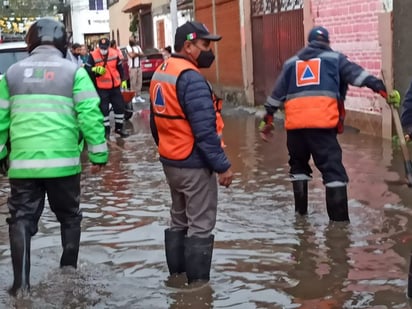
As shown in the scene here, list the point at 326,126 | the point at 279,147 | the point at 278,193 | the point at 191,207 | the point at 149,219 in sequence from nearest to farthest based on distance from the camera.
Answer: the point at 191,207
the point at 326,126
the point at 149,219
the point at 278,193
the point at 279,147

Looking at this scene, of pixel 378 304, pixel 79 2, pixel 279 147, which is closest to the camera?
pixel 378 304

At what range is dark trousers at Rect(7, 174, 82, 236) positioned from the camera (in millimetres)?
5527

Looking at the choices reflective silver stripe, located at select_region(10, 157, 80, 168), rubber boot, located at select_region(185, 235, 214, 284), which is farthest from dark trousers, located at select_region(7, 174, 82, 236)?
rubber boot, located at select_region(185, 235, 214, 284)

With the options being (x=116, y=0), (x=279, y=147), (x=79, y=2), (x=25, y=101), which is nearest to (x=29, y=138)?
(x=25, y=101)

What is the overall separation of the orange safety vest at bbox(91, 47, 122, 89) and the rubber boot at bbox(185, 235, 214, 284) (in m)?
8.33

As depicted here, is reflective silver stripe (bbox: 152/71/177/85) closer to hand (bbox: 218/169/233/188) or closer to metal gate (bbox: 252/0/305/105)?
hand (bbox: 218/169/233/188)

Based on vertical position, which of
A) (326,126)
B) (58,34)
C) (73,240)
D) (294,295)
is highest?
(58,34)

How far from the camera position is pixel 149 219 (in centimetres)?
786

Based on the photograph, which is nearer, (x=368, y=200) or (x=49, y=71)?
(x=49, y=71)

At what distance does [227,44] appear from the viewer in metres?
21.6

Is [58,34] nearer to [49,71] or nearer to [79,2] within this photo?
[49,71]

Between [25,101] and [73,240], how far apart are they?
41.5 inches

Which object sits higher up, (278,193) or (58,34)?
(58,34)

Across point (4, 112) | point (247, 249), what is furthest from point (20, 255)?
point (247, 249)
